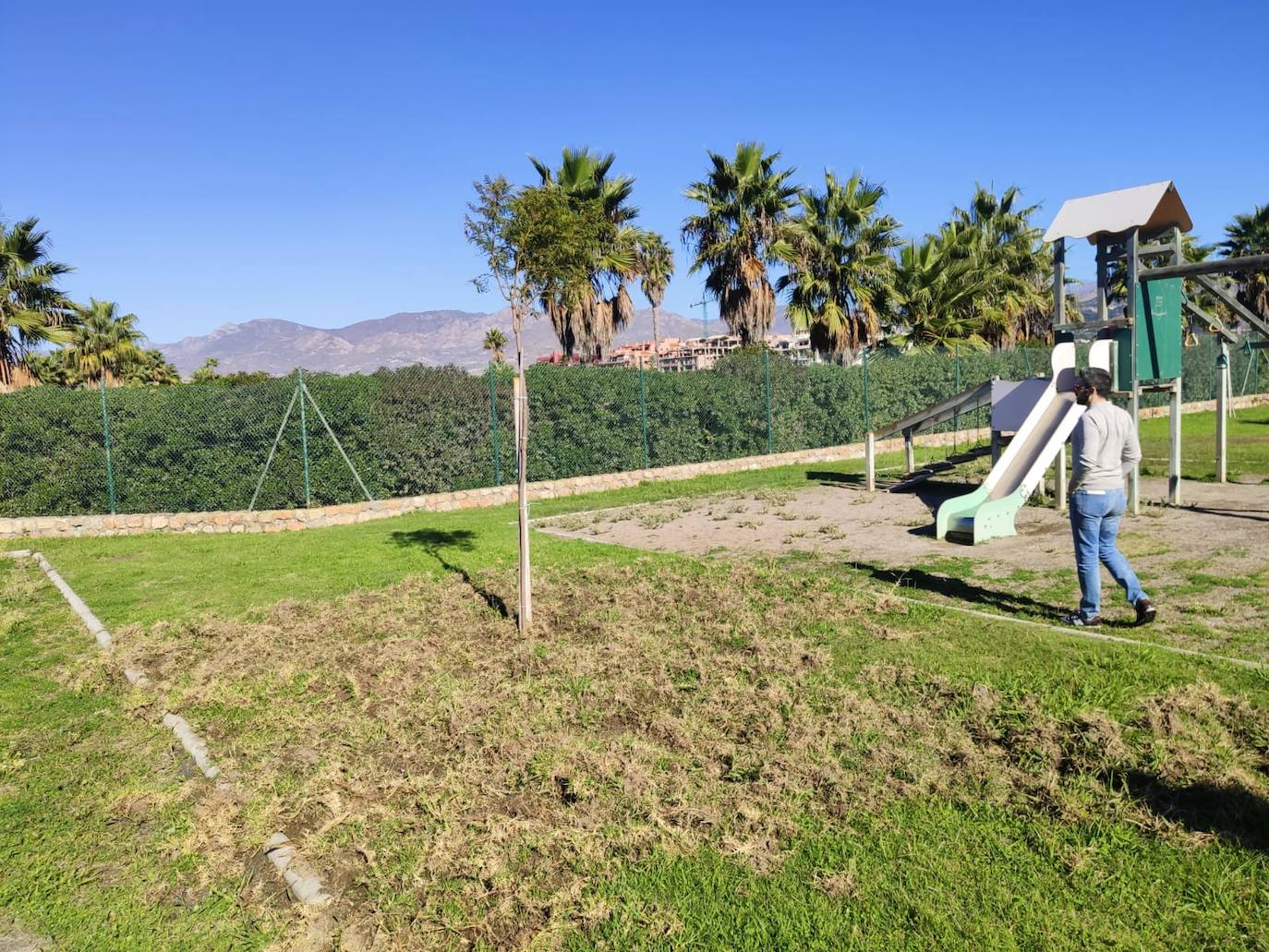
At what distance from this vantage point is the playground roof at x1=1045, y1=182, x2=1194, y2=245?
10.5m

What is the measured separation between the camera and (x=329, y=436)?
13719 millimetres

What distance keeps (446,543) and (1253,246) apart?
4420 centimetres

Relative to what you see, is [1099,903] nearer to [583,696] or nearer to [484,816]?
[484,816]

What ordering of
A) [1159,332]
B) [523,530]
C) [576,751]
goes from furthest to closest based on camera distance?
[1159,332] < [523,530] < [576,751]

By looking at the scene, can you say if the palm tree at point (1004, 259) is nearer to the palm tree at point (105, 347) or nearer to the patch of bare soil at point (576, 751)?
the patch of bare soil at point (576, 751)

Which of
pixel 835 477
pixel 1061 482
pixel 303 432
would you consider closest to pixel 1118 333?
pixel 1061 482

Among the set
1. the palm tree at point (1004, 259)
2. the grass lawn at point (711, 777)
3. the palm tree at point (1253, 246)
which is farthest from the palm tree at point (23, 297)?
the palm tree at point (1253, 246)

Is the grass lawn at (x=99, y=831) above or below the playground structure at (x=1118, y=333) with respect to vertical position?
below

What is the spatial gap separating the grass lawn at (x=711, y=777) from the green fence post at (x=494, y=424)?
26.7ft

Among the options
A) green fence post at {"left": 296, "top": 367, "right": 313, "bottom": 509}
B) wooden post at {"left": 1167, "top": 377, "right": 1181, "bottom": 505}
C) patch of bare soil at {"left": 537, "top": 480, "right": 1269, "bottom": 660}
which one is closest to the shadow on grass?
patch of bare soil at {"left": 537, "top": 480, "right": 1269, "bottom": 660}

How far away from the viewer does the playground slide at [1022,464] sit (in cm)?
937

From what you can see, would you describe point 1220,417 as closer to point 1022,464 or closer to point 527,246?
point 1022,464

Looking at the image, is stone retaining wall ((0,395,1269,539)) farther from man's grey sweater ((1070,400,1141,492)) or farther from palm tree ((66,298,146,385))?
palm tree ((66,298,146,385))

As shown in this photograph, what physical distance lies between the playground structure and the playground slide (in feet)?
0.04
